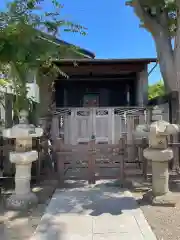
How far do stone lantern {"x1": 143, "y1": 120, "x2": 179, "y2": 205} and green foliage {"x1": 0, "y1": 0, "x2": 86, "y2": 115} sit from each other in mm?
2520

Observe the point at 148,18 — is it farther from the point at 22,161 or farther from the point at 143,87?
the point at 22,161

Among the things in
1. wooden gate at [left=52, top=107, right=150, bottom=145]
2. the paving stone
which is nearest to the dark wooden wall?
wooden gate at [left=52, top=107, right=150, bottom=145]

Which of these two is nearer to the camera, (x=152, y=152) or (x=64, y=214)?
(x=64, y=214)

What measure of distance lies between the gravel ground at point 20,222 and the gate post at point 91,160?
1.23 meters

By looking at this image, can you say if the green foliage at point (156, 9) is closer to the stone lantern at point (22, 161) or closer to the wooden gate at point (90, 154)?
the wooden gate at point (90, 154)

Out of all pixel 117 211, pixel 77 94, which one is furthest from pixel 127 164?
pixel 77 94

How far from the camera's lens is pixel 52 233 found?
4.26 m

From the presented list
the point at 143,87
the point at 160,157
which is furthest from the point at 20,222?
the point at 143,87

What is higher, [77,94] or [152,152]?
[77,94]

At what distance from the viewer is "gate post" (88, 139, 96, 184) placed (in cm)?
675

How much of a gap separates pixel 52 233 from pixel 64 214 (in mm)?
808

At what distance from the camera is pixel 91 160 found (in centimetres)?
682

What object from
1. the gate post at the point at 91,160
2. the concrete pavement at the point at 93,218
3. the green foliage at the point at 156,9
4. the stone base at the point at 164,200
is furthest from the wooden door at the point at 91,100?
the stone base at the point at 164,200

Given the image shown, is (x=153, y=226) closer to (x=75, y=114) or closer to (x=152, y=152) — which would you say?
(x=152, y=152)
